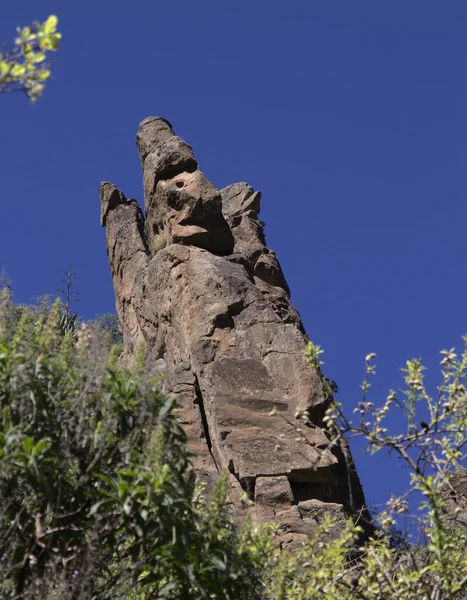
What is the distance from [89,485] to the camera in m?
9.09

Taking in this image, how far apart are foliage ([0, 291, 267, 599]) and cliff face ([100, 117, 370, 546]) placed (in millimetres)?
6178

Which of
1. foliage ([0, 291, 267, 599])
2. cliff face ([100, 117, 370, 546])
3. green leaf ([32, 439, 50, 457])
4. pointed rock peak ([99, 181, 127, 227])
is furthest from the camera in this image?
pointed rock peak ([99, 181, 127, 227])

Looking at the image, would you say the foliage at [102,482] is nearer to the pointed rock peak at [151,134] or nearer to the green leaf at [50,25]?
the green leaf at [50,25]

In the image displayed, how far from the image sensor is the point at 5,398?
8711 millimetres

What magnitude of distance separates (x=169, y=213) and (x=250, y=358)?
6.50 meters

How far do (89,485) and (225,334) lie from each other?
14400 mm

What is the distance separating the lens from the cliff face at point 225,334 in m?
19.5

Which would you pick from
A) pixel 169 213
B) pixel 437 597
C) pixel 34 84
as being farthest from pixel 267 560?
pixel 169 213

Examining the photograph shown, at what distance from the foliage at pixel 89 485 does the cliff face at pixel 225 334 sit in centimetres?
618

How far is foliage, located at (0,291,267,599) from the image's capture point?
331 inches

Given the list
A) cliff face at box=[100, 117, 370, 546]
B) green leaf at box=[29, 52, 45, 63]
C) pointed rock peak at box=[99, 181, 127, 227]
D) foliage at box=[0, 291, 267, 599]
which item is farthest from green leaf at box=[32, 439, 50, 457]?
pointed rock peak at box=[99, 181, 127, 227]

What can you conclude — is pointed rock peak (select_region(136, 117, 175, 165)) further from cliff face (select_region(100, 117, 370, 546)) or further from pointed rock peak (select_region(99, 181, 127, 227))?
pointed rock peak (select_region(99, 181, 127, 227))

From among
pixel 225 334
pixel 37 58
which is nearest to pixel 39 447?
pixel 37 58

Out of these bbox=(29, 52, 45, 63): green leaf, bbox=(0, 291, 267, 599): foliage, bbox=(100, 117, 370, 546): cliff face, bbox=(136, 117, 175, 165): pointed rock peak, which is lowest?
bbox=(0, 291, 267, 599): foliage
